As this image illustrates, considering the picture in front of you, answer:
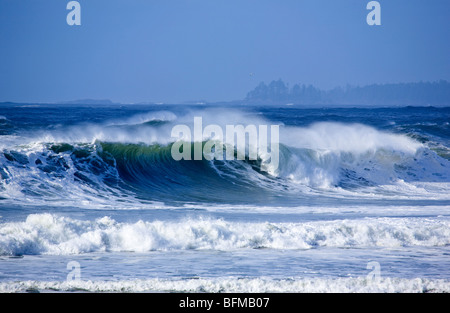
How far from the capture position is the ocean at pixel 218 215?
6.57 meters

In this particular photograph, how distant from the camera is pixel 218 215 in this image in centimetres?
1100

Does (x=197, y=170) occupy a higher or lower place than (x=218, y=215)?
higher

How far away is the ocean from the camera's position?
6.57 m

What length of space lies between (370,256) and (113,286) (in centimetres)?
401

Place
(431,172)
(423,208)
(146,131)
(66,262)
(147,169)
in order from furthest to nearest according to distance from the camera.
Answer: (146,131) → (431,172) → (147,169) → (423,208) → (66,262)

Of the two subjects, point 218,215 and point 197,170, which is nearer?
point 218,215

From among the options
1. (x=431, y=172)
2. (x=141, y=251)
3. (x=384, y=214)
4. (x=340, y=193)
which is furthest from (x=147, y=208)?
(x=431, y=172)

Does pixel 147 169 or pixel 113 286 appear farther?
pixel 147 169

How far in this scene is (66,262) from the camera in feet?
23.5

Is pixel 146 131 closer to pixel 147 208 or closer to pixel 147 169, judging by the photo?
pixel 147 169

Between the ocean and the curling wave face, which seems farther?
the curling wave face
